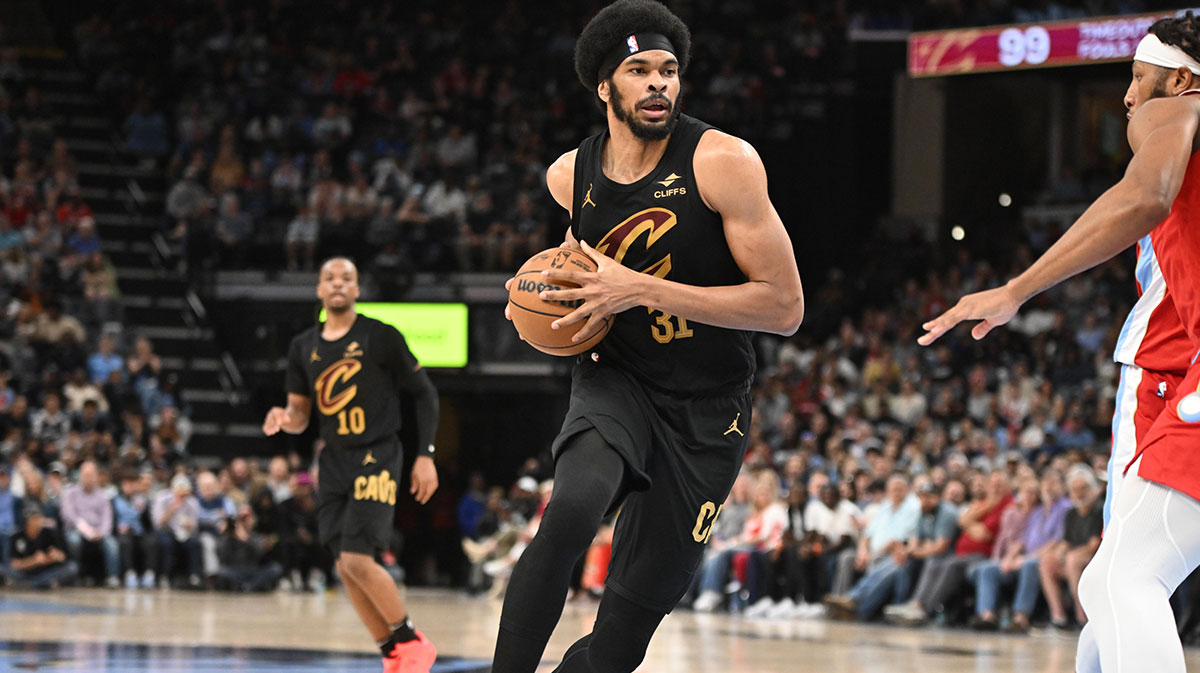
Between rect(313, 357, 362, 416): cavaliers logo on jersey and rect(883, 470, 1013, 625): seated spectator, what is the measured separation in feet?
23.1

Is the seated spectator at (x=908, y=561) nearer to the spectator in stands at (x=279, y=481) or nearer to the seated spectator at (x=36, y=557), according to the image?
the spectator in stands at (x=279, y=481)

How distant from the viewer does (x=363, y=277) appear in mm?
19188

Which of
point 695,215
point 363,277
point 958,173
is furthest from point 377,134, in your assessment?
point 695,215

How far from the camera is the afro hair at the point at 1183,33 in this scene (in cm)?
387

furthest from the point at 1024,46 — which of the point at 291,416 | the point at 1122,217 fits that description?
the point at 1122,217

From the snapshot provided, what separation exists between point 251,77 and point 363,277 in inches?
231

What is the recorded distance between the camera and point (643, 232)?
427cm

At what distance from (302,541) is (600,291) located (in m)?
13.6

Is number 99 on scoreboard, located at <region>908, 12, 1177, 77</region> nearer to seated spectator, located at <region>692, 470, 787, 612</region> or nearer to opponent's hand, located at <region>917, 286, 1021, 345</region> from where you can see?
seated spectator, located at <region>692, 470, 787, 612</region>

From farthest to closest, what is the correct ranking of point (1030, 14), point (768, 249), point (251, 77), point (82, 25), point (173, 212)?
point (82, 25) < point (251, 77) < point (173, 212) < point (1030, 14) < point (768, 249)

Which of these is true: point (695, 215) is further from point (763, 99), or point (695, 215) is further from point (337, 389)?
point (763, 99)

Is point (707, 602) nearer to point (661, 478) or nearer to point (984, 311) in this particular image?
point (661, 478)

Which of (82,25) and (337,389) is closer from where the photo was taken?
(337,389)

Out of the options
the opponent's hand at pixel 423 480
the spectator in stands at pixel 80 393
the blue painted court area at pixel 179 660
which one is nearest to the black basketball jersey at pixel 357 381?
the opponent's hand at pixel 423 480
